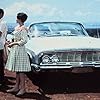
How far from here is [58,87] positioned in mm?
8438

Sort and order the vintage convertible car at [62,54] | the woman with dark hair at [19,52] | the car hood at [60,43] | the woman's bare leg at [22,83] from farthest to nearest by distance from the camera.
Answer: the car hood at [60,43], the vintage convertible car at [62,54], the woman's bare leg at [22,83], the woman with dark hair at [19,52]

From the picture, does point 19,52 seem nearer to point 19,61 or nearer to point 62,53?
point 19,61

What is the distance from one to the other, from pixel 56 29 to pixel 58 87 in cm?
209

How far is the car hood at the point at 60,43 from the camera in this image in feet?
25.9

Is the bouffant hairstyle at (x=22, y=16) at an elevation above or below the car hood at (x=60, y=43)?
above

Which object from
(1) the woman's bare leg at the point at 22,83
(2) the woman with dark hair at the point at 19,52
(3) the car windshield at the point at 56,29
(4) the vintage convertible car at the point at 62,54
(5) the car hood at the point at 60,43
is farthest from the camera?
(3) the car windshield at the point at 56,29

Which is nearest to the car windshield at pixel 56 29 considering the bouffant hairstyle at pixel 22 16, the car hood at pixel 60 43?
the car hood at pixel 60 43

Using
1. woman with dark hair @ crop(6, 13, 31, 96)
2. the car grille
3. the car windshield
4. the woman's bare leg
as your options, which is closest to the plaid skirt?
woman with dark hair @ crop(6, 13, 31, 96)

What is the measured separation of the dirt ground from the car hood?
96cm

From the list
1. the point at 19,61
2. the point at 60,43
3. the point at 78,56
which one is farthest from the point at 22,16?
the point at 78,56

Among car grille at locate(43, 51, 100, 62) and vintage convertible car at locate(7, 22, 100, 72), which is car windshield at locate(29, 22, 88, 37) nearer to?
vintage convertible car at locate(7, 22, 100, 72)

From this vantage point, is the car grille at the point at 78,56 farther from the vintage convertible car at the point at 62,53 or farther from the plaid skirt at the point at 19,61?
the plaid skirt at the point at 19,61

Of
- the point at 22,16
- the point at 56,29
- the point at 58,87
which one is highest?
the point at 22,16

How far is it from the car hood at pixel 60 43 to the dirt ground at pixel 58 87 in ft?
3.16
